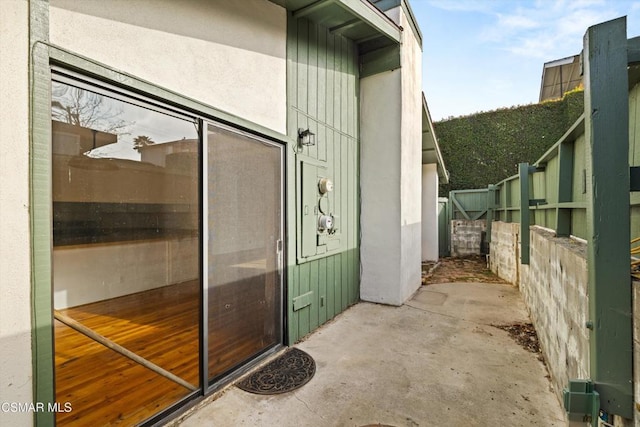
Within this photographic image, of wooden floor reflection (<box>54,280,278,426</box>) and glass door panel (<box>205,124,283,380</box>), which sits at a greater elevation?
glass door panel (<box>205,124,283,380</box>)

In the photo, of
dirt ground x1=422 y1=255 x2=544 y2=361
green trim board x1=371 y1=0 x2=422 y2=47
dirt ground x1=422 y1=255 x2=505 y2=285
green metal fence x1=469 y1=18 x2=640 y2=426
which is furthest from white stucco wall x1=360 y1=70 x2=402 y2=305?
green metal fence x1=469 y1=18 x2=640 y2=426

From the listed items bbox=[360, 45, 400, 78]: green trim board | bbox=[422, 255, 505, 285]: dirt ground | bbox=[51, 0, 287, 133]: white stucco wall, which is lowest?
bbox=[422, 255, 505, 285]: dirt ground

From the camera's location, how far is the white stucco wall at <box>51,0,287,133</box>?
1569mm

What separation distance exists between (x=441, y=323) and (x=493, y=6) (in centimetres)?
558

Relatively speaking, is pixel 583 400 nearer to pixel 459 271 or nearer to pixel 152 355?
pixel 152 355

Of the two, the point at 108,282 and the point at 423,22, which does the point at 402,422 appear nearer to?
the point at 108,282

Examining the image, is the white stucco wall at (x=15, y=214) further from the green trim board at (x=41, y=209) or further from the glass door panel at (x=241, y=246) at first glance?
the glass door panel at (x=241, y=246)

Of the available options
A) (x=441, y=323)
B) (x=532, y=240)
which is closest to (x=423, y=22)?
(x=532, y=240)

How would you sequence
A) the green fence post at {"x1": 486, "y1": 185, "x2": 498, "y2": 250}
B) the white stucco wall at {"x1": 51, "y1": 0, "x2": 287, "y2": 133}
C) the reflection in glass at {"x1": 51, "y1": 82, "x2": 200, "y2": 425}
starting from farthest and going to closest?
the green fence post at {"x1": 486, "y1": 185, "x2": 498, "y2": 250}
the reflection in glass at {"x1": 51, "y1": 82, "x2": 200, "y2": 425}
the white stucco wall at {"x1": 51, "y1": 0, "x2": 287, "y2": 133}

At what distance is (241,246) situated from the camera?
2543 millimetres

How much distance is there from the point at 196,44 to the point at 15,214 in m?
1.59

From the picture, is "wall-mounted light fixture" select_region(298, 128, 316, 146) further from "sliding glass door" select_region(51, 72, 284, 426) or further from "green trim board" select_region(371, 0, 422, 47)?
"green trim board" select_region(371, 0, 422, 47)

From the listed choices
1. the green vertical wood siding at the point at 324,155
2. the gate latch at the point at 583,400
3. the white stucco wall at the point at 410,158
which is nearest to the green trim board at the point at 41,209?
the green vertical wood siding at the point at 324,155

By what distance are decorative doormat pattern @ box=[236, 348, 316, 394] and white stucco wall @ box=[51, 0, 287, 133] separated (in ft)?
7.58
